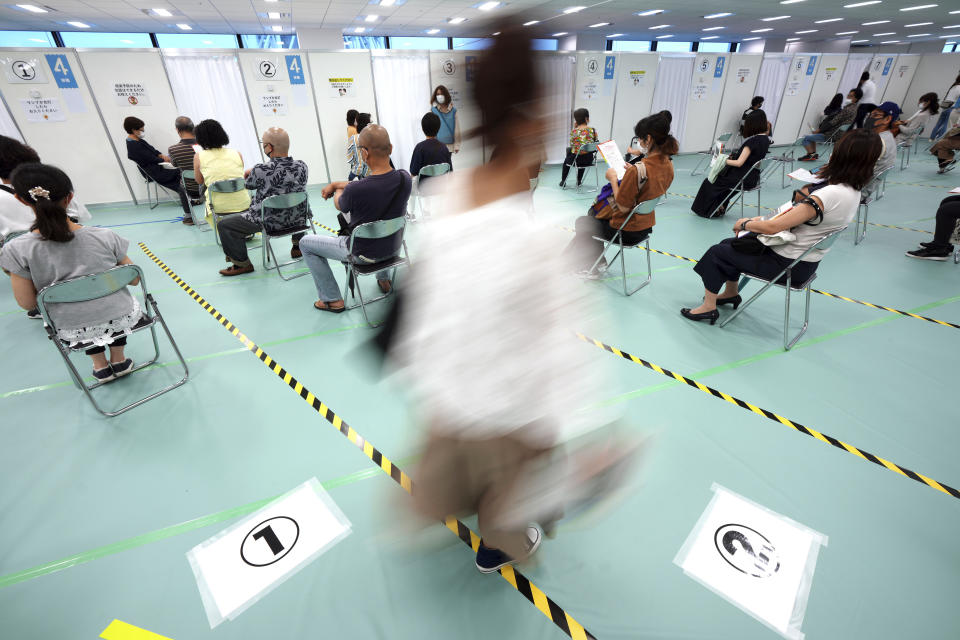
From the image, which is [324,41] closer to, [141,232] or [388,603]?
[141,232]

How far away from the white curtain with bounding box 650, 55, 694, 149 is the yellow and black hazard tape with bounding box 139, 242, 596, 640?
33.7 ft

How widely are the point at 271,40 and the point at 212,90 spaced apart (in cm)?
985

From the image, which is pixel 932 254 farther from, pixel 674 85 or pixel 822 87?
pixel 822 87

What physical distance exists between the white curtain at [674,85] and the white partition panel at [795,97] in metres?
3.40

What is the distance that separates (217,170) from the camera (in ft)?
14.1

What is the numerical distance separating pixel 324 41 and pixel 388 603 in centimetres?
1521

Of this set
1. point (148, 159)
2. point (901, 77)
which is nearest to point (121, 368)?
point (148, 159)

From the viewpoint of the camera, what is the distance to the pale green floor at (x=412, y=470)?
1.47m

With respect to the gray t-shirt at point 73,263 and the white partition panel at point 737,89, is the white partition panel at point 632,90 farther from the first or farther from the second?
the gray t-shirt at point 73,263

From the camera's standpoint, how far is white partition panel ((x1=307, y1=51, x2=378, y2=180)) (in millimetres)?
7340

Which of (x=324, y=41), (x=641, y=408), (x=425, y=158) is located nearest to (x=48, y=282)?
(x=641, y=408)

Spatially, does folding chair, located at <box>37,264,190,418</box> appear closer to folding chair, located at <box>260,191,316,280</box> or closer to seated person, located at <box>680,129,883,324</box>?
folding chair, located at <box>260,191,316,280</box>

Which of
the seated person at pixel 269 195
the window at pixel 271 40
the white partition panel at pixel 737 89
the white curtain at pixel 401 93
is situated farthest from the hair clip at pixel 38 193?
the window at pixel 271 40

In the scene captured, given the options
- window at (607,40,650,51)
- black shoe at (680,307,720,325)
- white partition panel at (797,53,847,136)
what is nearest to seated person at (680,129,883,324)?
black shoe at (680,307,720,325)
